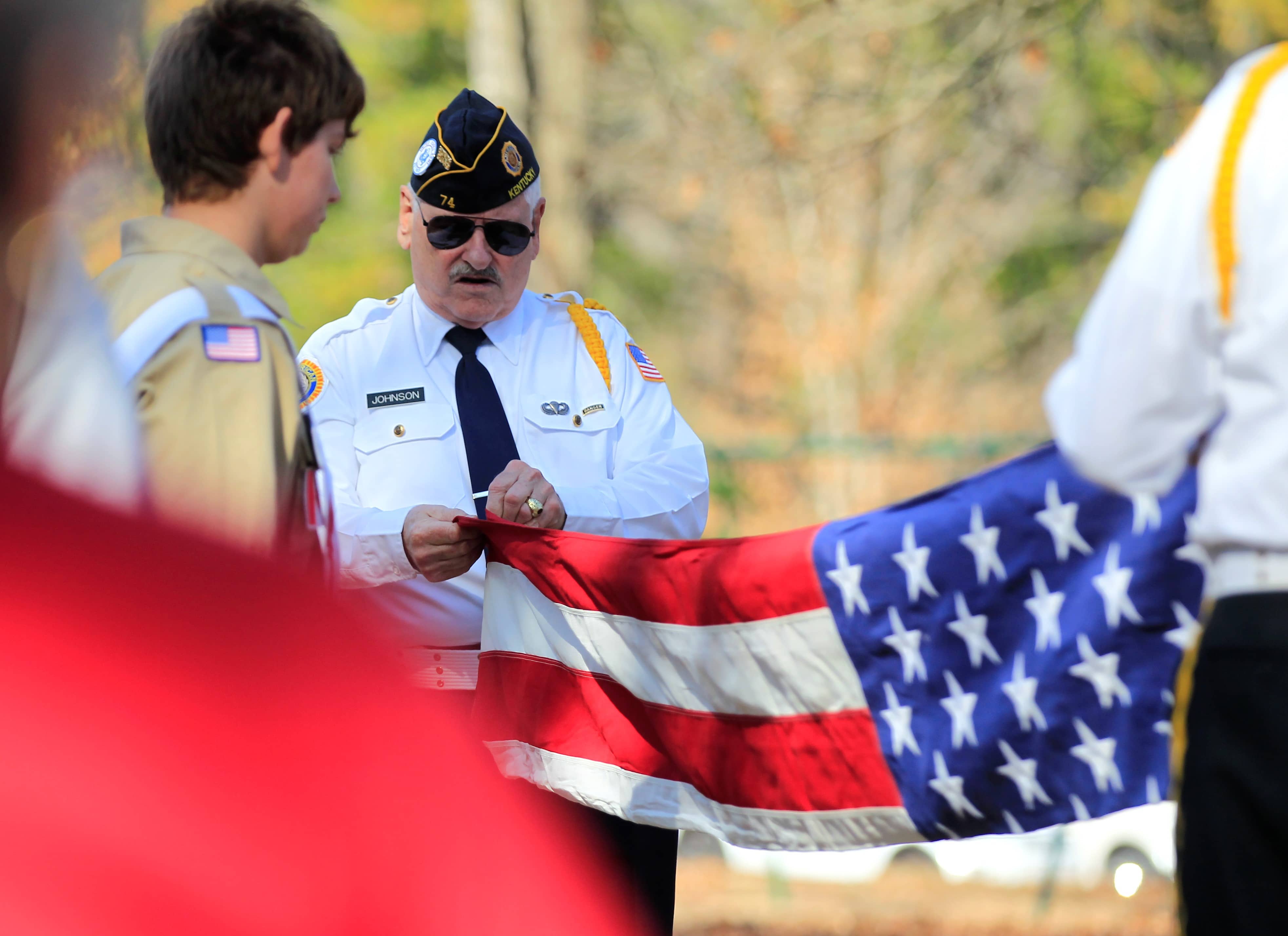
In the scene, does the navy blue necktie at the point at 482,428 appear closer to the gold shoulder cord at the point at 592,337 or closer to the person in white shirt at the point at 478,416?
the person in white shirt at the point at 478,416

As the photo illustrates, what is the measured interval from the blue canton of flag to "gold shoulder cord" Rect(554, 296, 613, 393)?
95 cm

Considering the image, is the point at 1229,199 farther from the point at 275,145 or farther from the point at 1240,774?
the point at 275,145

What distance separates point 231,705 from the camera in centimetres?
142

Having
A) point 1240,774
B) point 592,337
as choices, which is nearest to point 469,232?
point 592,337

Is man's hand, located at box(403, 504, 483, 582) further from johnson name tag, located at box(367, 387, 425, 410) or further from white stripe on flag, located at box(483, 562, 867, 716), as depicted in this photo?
johnson name tag, located at box(367, 387, 425, 410)

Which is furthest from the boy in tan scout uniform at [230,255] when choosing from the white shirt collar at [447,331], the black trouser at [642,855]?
the black trouser at [642,855]

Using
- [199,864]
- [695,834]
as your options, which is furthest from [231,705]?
[695,834]

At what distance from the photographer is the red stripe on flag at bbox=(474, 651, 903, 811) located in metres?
3.01

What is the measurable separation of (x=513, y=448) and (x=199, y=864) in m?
2.23

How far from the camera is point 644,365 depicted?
385 cm

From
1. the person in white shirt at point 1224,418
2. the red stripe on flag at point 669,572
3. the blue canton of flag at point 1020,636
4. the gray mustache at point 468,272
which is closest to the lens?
the person in white shirt at point 1224,418

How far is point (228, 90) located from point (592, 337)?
65.9 inches

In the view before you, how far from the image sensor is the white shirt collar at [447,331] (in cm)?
368

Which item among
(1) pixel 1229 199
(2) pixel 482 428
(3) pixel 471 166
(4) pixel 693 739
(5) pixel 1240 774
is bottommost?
(4) pixel 693 739
